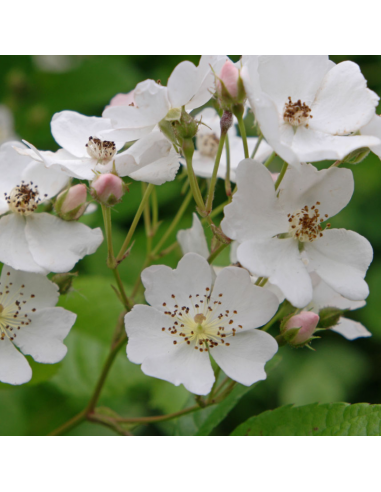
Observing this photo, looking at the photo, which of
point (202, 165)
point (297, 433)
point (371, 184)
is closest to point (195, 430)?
point (297, 433)

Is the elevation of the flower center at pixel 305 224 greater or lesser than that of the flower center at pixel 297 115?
lesser

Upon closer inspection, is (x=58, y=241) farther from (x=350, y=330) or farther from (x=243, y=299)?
(x=350, y=330)

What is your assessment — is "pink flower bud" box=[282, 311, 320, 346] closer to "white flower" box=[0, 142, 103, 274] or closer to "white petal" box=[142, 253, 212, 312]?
"white petal" box=[142, 253, 212, 312]

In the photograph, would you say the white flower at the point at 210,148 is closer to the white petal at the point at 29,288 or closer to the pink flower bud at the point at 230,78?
the pink flower bud at the point at 230,78

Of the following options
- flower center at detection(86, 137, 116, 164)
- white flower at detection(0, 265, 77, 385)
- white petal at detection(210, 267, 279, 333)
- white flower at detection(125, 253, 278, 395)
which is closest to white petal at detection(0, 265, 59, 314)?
white flower at detection(0, 265, 77, 385)

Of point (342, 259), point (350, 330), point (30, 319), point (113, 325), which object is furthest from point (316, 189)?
point (113, 325)

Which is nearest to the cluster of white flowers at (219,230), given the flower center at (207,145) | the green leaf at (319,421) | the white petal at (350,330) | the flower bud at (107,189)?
the flower bud at (107,189)
